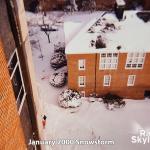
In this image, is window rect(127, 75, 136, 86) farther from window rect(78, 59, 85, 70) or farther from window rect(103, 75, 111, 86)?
window rect(78, 59, 85, 70)

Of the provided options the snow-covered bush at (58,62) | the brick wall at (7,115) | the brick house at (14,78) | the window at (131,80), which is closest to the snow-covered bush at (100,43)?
the window at (131,80)

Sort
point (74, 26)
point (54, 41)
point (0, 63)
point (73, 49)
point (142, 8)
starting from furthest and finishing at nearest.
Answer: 1. point (142, 8)
2. point (54, 41)
3. point (74, 26)
4. point (73, 49)
5. point (0, 63)

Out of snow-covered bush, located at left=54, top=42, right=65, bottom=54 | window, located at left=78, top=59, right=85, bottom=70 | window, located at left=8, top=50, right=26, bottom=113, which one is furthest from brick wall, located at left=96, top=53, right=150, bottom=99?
window, located at left=8, top=50, right=26, bottom=113

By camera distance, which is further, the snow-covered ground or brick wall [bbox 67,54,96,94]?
brick wall [bbox 67,54,96,94]

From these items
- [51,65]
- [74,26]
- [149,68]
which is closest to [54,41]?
[51,65]

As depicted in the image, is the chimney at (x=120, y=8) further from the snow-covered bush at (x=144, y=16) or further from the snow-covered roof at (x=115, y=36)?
the snow-covered bush at (x=144, y=16)

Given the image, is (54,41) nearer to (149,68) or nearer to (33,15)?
(33,15)

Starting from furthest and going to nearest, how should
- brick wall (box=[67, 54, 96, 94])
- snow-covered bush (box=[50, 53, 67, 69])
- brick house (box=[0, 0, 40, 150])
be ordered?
snow-covered bush (box=[50, 53, 67, 69]) < brick wall (box=[67, 54, 96, 94]) < brick house (box=[0, 0, 40, 150])
